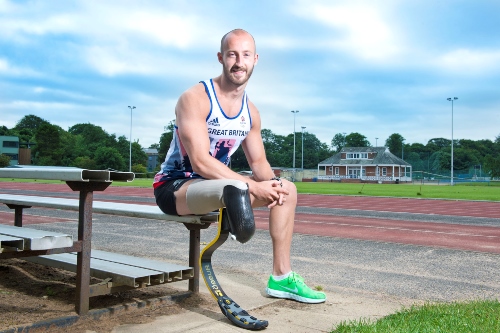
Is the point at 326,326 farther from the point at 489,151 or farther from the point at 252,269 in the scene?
the point at 489,151

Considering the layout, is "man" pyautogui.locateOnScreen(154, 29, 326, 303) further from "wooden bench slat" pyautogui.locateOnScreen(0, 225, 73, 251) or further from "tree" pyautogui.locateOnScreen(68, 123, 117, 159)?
"tree" pyautogui.locateOnScreen(68, 123, 117, 159)

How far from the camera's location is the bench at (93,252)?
2908 millimetres

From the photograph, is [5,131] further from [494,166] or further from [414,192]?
[414,192]

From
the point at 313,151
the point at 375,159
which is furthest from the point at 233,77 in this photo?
the point at 313,151

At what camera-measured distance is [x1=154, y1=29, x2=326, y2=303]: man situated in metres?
3.04

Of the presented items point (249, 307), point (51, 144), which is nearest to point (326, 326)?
point (249, 307)

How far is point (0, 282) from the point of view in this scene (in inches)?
171

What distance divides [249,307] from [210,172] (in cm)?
110

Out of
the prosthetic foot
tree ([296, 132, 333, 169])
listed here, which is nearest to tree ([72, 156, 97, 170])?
tree ([296, 132, 333, 169])

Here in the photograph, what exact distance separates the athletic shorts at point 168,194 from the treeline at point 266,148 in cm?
5524

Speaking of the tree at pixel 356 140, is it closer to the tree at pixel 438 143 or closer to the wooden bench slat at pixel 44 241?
the tree at pixel 438 143

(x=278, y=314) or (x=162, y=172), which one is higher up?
(x=162, y=172)

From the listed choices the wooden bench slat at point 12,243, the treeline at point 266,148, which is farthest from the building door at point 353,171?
the wooden bench slat at point 12,243

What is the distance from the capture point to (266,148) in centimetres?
11375
